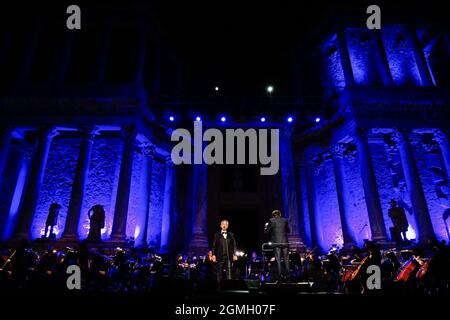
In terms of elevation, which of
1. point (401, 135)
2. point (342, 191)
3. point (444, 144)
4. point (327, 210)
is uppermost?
point (401, 135)

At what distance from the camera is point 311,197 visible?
20234 millimetres

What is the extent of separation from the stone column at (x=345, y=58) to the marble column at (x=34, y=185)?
17736 mm

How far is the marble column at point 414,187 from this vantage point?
14430mm

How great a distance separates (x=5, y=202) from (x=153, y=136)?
9.39 meters

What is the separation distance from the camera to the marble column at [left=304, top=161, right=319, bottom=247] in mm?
Result: 19172

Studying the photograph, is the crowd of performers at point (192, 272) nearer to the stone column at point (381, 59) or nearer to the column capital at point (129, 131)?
the column capital at point (129, 131)

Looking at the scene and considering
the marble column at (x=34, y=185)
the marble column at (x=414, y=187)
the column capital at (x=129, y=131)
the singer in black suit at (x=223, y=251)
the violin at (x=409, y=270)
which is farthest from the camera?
the column capital at (x=129, y=131)

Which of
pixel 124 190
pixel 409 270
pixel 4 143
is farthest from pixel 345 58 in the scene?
pixel 4 143

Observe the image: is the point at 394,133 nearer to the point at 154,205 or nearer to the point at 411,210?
the point at 411,210

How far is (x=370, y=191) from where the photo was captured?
49.9 feet

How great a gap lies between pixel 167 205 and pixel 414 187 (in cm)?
1395

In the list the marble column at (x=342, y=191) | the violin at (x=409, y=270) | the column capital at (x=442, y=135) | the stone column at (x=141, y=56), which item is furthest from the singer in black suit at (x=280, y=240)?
the column capital at (x=442, y=135)

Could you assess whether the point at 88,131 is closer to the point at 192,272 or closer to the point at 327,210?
the point at 192,272

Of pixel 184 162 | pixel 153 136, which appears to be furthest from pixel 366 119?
pixel 153 136
